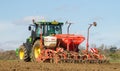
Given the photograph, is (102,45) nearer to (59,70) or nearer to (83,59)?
(83,59)

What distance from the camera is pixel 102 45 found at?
134ft

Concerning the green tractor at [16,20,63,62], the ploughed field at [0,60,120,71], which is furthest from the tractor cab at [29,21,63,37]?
the ploughed field at [0,60,120,71]

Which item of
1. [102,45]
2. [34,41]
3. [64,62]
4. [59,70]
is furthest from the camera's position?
[102,45]

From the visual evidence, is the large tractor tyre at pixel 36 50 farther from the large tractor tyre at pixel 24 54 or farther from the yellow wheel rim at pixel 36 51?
the large tractor tyre at pixel 24 54

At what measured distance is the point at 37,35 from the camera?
80.2 ft

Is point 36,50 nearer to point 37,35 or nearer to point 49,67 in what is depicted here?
point 37,35

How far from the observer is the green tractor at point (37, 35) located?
23969mm

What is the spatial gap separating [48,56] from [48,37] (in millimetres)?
1263

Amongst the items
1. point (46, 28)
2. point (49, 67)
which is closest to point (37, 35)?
point (46, 28)

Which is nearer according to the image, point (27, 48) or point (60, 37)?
point (60, 37)

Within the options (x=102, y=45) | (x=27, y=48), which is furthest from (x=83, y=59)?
(x=102, y=45)

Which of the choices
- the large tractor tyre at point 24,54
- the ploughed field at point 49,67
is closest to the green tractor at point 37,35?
the large tractor tyre at point 24,54

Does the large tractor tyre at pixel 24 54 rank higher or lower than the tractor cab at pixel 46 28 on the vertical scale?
lower

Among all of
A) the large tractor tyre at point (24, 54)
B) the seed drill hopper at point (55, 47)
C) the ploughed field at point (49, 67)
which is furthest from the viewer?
the large tractor tyre at point (24, 54)
